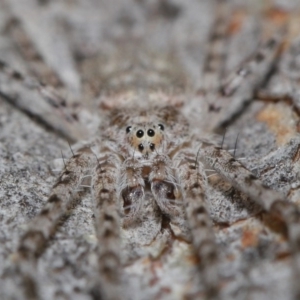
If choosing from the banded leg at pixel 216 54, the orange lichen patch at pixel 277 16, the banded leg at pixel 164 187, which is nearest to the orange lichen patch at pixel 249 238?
the banded leg at pixel 164 187

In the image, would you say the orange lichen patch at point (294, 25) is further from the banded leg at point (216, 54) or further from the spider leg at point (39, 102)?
the spider leg at point (39, 102)

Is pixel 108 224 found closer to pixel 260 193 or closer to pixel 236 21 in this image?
pixel 260 193

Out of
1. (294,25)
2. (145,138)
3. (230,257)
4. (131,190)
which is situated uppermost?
(294,25)

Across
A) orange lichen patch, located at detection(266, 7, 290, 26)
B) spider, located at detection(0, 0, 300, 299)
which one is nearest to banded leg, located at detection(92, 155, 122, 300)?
spider, located at detection(0, 0, 300, 299)

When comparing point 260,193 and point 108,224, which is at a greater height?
point 260,193

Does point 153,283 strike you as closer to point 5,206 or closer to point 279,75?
point 5,206

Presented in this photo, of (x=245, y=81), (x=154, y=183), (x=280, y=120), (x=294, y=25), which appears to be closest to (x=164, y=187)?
(x=154, y=183)
